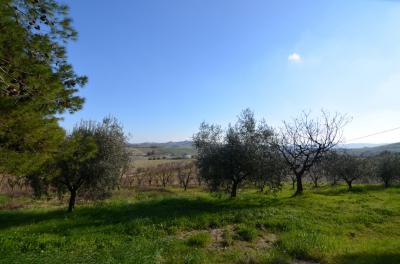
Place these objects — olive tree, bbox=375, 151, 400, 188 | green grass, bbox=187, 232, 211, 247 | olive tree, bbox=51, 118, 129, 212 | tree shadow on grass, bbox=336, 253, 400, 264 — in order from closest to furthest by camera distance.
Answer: tree shadow on grass, bbox=336, 253, 400, 264
green grass, bbox=187, 232, 211, 247
olive tree, bbox=51, 118, 129, 212
olive tree, bbox=375, 151, 400, 188

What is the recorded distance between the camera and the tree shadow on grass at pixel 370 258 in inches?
392

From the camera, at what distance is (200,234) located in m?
12.8

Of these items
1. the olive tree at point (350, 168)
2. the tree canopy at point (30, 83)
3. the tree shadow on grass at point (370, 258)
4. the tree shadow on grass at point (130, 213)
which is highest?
the tree canopy at point (30, 83)

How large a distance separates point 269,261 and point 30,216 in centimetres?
1382

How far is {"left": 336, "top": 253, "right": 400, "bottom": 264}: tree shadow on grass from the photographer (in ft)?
32.7

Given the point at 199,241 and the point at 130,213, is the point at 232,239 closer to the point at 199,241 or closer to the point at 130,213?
the point at 199,241

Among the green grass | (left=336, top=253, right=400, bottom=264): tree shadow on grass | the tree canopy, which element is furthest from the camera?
the green grass

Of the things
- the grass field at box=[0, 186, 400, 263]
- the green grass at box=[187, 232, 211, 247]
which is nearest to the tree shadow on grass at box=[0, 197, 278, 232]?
the grass field at box=[0, 186, 400, 263]

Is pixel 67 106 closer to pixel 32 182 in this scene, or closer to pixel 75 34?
pixel 75 34

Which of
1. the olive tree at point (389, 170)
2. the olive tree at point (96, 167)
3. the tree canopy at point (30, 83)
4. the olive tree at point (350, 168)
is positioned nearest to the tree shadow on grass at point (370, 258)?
the tree canopy at point (30, 83)

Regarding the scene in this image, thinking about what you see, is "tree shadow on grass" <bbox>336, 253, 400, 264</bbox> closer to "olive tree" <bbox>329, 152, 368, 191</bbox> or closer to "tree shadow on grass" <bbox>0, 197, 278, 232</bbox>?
"tree shadow on grass" <bbox>0, 197, 278, 232</bbox>

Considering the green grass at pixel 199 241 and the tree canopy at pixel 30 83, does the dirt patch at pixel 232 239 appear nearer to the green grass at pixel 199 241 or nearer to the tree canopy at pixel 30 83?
the green grass at pixel 199 241

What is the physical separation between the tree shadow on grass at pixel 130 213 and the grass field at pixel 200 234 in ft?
0.17

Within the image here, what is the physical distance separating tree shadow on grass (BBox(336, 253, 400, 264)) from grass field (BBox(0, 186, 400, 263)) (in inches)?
1.1
